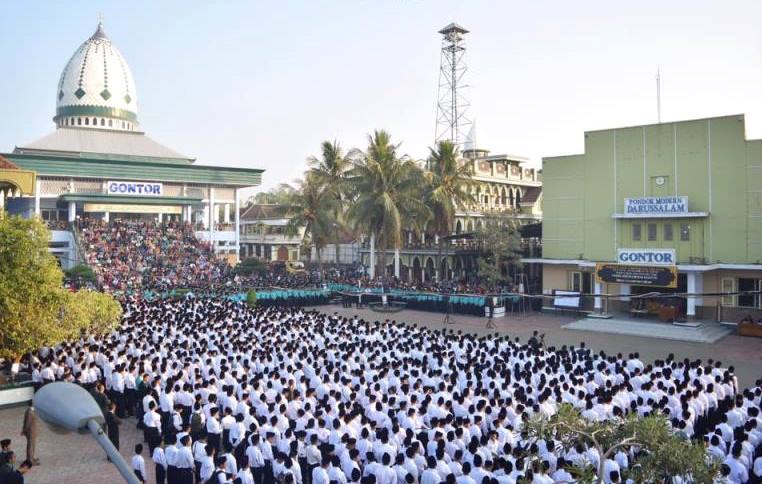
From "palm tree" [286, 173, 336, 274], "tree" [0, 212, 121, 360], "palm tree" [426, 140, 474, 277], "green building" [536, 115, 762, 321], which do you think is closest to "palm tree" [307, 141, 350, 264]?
"palm tree" [286, 173, 336, 274]

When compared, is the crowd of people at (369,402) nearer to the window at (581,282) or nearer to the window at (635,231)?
the window at (635,231)

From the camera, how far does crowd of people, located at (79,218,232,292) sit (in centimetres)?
3347

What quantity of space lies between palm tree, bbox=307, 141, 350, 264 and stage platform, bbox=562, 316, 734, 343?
52.3 ft

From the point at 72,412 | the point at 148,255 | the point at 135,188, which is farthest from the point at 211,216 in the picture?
the point at 72,412

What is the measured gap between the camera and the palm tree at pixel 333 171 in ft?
127

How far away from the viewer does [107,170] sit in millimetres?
A: 39375

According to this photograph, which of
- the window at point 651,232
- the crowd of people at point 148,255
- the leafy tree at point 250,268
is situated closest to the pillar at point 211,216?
the crowd of people at point 148,255

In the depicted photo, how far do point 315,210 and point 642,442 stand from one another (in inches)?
1289

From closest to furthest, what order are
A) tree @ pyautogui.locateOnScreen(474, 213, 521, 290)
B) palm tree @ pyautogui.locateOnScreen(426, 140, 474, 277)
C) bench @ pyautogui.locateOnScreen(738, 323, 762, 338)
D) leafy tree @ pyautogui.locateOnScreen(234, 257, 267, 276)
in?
bench @ pyautogui.locateOnScreen(738, 323, 762, 338) → tree @ pyautogui.locateOnScreen(474, 213, 521, 290) → palm tree @ pyautogui.locateOnScreen(426, 140, 474, 277) → leafy tree @ pyautogui.locateOnScreen(234, 257, 267, 276)

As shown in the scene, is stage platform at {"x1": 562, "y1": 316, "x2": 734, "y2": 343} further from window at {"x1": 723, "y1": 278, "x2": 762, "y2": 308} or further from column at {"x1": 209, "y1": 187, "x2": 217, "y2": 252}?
column at {"x1": 209, "y1": 187, "x2": 217, "y2": 252}

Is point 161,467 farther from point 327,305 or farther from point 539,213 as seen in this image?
point 539,213

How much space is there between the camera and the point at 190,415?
1286cm

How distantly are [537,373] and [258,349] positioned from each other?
23.8 ft

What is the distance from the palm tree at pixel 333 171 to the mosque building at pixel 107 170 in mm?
7651
